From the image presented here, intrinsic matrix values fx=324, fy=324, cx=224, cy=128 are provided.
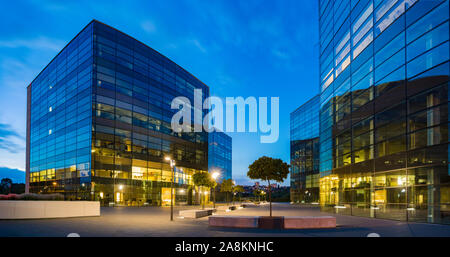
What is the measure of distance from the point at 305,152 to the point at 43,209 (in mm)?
66411

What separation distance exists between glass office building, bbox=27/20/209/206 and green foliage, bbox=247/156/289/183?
36.5 metres

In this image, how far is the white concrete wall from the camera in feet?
70.3

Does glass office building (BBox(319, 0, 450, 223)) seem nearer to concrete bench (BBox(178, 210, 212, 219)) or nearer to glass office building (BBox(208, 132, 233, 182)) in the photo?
concrete bench (BBox(178, 210, 212, 219))

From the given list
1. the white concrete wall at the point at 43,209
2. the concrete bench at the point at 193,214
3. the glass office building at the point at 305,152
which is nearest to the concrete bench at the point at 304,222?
the concrete bench at the point at 193,214

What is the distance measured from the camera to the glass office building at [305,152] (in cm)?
7550

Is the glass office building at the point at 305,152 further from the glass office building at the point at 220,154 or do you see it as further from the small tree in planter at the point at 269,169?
the small tree in planter at the point at 269,169

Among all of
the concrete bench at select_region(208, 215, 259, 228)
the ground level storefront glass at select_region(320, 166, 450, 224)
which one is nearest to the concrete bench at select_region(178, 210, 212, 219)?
the concrete bench at select_region(208, 215, 259, 228)

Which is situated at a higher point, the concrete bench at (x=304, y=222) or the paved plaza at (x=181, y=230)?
the concrete bench at (x=304, y=222)

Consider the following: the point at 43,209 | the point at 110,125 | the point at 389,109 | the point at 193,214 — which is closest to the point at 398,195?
the point at 389,109

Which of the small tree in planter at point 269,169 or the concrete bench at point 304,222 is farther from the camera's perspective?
the small tree in planter at point 269,169

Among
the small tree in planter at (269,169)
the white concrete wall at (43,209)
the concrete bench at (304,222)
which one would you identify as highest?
the small tree in planter at (269,169)

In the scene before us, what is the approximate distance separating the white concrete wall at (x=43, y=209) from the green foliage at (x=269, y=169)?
14.3 meters
